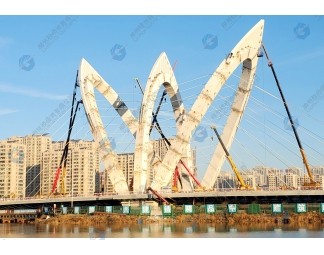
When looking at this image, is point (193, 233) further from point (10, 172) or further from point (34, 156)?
point (34, 156)

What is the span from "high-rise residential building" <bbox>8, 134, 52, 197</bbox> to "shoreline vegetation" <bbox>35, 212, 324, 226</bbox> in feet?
159

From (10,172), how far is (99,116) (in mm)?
31043

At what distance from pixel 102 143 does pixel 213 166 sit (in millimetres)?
9883

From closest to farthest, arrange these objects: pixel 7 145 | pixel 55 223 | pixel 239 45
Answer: pixel 55 223
pixel 239 45
pixel 7 145

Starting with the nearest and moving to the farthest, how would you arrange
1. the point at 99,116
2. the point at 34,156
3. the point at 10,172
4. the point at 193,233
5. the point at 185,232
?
the point at 193,233, the point at 185,232, the point at 99,116, the point at 10,172, the point at 34,156

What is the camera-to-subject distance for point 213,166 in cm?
4644

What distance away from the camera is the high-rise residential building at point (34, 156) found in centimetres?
8603

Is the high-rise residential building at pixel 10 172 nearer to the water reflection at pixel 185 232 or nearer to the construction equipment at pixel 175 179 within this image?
the construction equipment at pixel 175 179

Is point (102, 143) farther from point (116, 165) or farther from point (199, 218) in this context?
point (199, 218)

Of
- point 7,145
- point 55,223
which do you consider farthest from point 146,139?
point 7,145

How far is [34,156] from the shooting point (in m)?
91.8

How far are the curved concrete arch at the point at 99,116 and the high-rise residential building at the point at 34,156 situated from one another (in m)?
37.2

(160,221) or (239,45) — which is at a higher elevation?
(239,45)

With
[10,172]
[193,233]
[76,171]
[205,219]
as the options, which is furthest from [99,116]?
[76,171]
